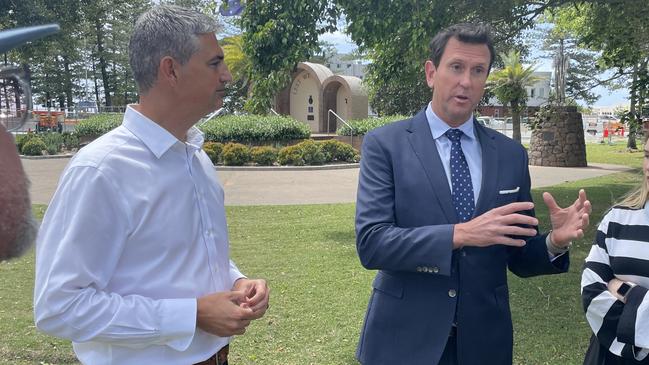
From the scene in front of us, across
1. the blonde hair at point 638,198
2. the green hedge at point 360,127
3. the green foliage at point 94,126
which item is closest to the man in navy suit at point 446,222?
the blonde hair at point 638,198

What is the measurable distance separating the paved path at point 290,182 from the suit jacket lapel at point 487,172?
9109mm

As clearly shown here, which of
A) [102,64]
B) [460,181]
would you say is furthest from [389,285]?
[102,64]

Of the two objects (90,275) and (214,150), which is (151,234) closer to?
(90,275)

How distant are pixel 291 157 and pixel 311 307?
483 inches

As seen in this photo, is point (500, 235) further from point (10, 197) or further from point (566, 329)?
point (566, 329)

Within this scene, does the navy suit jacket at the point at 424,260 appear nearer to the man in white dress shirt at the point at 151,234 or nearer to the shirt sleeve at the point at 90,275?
the man in white dress shirt at the point at 151,234

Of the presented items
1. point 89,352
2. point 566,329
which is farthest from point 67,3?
point 89,352

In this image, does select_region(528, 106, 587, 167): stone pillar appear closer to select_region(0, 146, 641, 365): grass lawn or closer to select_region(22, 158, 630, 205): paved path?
select_region(22, 158, 630, 205): paved path

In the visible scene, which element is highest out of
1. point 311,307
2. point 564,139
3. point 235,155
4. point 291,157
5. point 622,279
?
point 622,279

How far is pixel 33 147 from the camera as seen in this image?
69.4 feet

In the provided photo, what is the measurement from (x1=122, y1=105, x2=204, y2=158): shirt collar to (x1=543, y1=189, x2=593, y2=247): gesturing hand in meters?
1.40

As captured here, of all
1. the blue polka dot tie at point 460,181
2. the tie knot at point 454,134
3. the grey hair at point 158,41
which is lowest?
the blue polka dot tie at point 460,181

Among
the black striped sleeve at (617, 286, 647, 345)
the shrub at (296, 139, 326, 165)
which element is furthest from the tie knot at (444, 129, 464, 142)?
the shrub at (296, 139, 326, 165)

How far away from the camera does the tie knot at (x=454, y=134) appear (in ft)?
7.90
